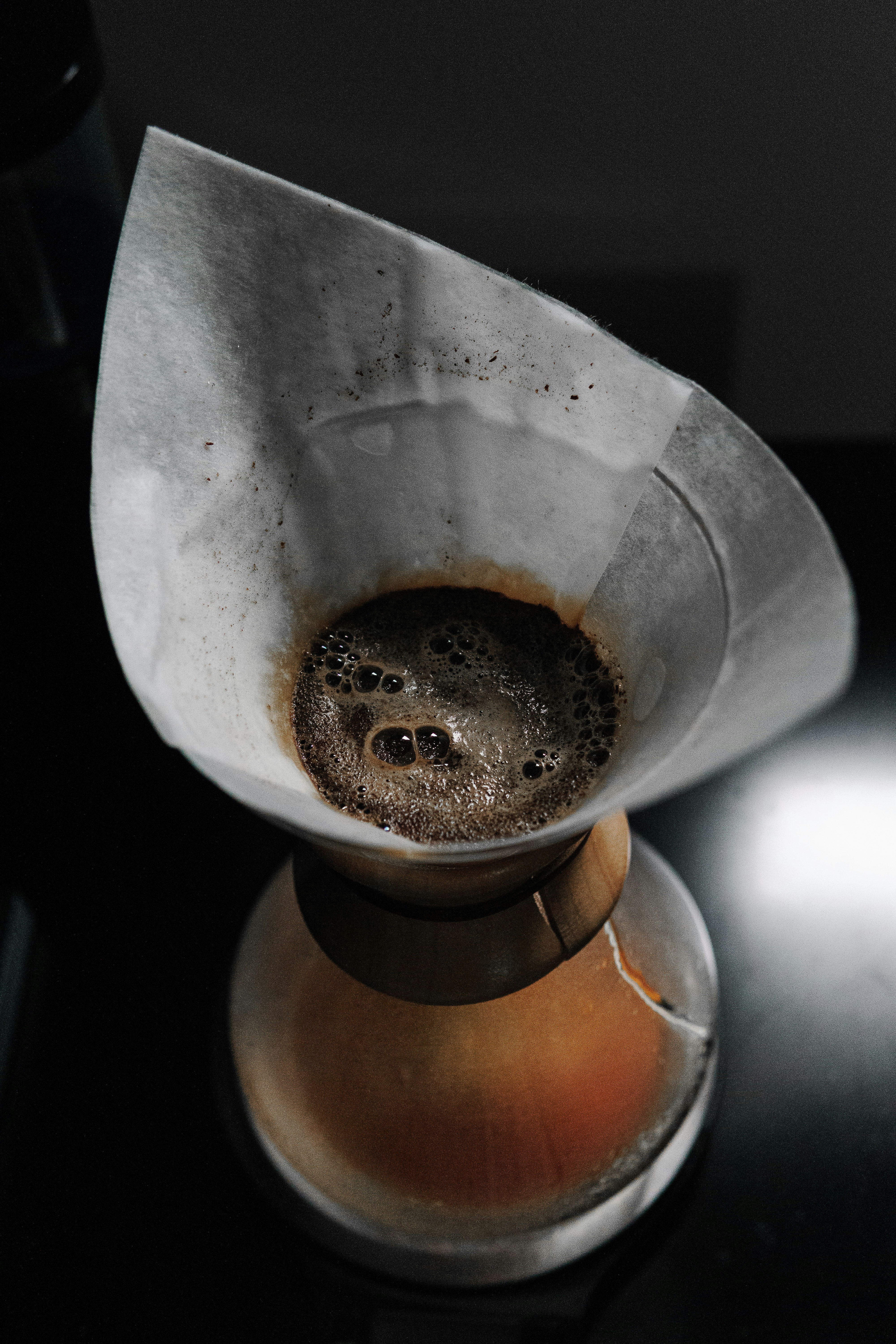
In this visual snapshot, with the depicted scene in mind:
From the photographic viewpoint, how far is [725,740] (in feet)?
0.91

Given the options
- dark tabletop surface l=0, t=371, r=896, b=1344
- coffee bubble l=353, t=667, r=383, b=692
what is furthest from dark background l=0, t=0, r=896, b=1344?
coffee bubble l=353, t=667, r=383, b=692

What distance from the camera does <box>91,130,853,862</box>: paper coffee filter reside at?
0.31 meters

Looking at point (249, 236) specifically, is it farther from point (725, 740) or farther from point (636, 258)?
point (636, 258)

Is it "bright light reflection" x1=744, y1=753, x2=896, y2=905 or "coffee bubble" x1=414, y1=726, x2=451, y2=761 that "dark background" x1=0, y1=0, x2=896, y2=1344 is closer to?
"bright light reflection" x1=744, y1=753, x2=896, y2=905

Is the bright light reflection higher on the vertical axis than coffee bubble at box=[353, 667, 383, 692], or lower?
lower

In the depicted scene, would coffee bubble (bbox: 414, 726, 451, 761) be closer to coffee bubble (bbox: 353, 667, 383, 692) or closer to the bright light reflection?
coffee bubble (bbox: 353, 667, 383, 692)

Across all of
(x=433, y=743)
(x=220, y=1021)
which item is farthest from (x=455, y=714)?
(x=220, y=1021)

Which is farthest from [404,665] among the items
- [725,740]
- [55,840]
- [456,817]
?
[55,840]

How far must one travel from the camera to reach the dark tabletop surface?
0.49m

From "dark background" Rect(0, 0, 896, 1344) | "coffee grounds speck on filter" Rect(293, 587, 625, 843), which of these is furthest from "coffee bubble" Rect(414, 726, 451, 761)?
"dark background" Rect(0, 0, 896, 1344)

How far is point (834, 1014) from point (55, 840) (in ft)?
1.26

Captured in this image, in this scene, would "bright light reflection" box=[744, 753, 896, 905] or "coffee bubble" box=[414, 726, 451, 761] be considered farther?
"bright light reflection" box=[744, 753, 896, 905]

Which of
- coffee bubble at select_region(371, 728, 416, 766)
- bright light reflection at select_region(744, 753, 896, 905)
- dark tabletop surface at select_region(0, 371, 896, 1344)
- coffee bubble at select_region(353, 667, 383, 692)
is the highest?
coffee bubble at select_region(353, 667, 383, 692)

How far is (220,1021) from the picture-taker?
21.7 inches
